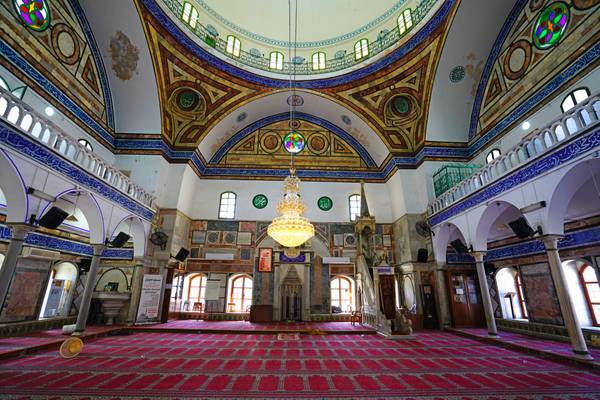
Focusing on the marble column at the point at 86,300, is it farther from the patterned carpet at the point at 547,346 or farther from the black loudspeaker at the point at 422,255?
the patterned carpet at the point at 547,346

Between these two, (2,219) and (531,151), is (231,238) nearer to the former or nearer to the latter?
(2,219)

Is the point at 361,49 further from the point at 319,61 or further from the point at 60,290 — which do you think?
the point at 60,290

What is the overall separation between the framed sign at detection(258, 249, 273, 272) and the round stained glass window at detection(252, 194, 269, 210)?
174 centimetres

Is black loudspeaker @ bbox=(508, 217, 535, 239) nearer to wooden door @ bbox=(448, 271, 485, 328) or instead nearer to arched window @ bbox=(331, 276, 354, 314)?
wooden door @ bbox=(448, 271, 485, 328)

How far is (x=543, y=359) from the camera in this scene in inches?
182

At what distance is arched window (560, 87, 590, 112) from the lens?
574cm

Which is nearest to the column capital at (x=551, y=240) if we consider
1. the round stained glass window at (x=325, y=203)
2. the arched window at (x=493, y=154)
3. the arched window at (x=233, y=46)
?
the arched window at (x=493, y=154)

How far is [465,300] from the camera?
810 cm

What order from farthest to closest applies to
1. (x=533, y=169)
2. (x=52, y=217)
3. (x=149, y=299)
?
(x=149, y=299) → (x=533, y=169) → (x=52, y=217)

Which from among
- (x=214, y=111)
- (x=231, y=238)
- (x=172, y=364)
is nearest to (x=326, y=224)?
(x=231, y=238)

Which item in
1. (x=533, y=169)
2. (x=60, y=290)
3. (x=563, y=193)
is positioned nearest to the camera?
(x=563, y=193)

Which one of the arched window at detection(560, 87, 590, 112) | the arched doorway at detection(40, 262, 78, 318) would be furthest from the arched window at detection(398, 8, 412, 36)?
the arched doorway at detection(40, 262, 78, 318)

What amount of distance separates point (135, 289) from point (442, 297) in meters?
8.87

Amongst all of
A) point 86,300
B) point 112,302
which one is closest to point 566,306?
point 86,300
